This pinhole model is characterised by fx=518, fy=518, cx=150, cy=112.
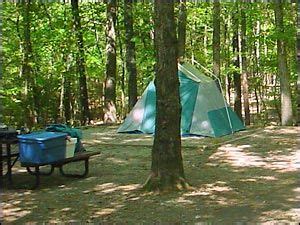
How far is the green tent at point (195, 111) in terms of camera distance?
1123cm

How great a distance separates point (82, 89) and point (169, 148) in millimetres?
11034

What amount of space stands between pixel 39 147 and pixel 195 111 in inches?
215

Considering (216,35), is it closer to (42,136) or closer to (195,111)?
(195,111)

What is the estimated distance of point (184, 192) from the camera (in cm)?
609

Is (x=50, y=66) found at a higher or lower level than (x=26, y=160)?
higher

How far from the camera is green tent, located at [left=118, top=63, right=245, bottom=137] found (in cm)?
1123

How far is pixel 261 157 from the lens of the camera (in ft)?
28.0

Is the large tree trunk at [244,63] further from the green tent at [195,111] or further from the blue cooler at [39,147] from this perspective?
the blue cooler at [39,147]

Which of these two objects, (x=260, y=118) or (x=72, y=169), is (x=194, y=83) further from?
(x=260, y=118)

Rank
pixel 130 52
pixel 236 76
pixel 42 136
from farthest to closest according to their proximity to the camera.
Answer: pixel 236 76 < pixel 130 52 < pixel 42 136

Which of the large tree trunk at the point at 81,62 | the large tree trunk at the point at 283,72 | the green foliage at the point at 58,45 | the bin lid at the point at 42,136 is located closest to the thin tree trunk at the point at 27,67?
the green foliage at the point at 58,45

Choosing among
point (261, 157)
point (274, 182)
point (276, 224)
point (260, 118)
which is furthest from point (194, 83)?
point (260, 118)

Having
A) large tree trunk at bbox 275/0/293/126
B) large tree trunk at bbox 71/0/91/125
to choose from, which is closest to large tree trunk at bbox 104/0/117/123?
large tree trunk at bbox 71/0/91/125

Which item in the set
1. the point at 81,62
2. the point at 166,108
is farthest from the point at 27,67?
the point at 166,108
